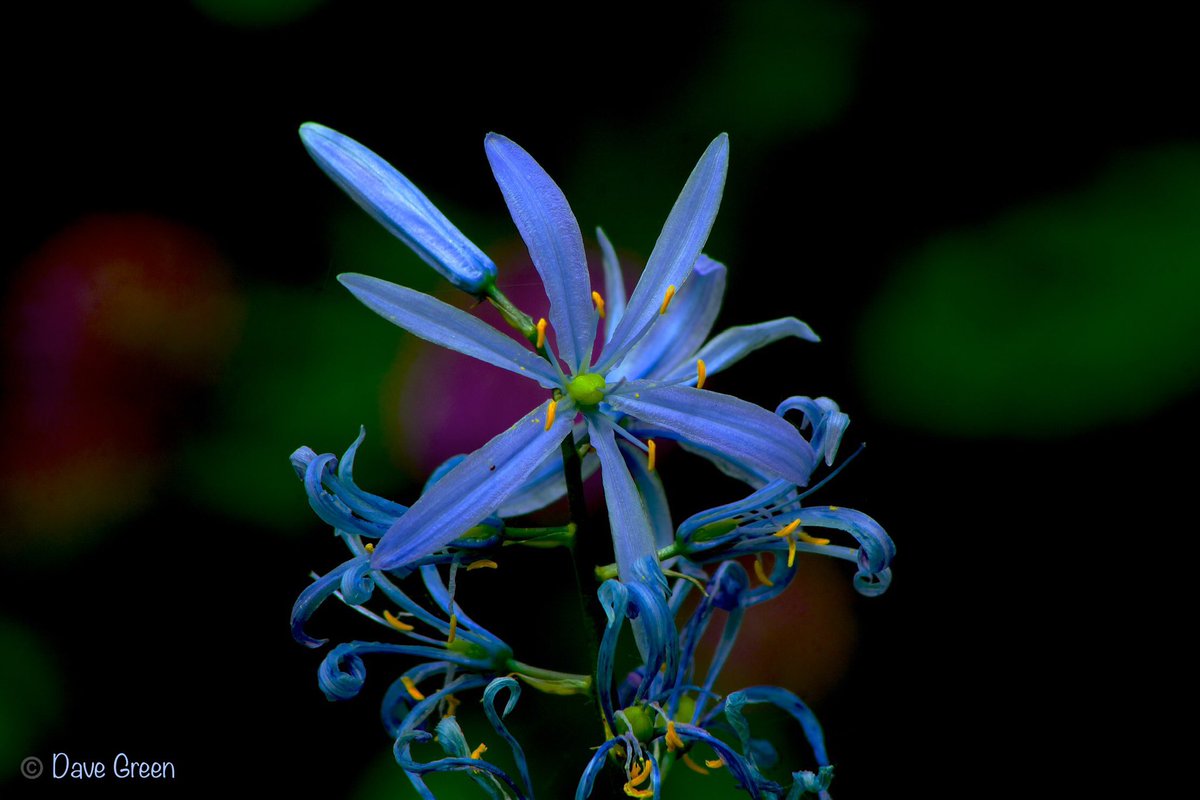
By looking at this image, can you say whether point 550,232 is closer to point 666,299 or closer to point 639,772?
point 666,299

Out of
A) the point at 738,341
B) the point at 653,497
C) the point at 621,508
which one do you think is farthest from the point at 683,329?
the point at 621,508

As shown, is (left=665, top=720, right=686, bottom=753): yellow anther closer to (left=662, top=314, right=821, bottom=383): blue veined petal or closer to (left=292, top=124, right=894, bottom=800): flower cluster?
(left=292, top=124, right=894, bottom=800): flower cluster

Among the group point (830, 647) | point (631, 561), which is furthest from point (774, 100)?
point (631, 561)

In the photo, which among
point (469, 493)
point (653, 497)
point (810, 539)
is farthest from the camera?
point (653, 497)

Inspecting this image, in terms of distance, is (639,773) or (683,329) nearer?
(639,773)

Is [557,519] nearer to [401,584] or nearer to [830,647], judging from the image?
[830,647]

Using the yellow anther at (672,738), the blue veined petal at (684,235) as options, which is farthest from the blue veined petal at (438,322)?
the yellow anther at (672,738)

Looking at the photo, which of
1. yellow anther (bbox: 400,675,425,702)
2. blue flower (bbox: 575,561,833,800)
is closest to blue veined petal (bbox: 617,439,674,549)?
blue flower (bbox: 575,561,833,800)
